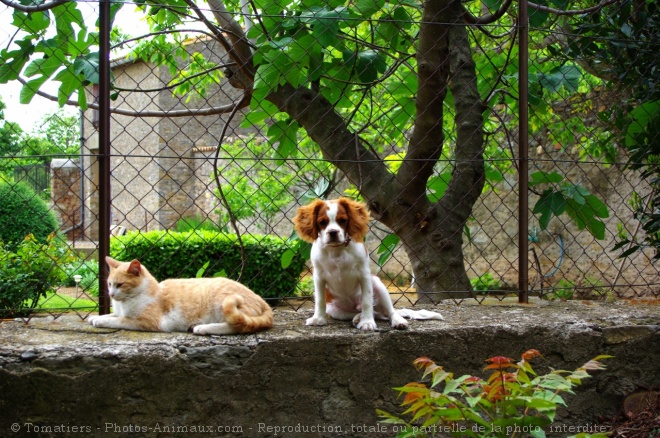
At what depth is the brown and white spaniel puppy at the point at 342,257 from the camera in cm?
323

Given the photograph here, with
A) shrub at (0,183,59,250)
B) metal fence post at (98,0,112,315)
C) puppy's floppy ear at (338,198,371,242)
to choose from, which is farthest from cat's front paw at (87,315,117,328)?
shrub at (0,183,59,250)

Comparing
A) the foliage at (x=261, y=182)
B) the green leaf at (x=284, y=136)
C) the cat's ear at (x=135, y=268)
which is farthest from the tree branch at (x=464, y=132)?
the cat's ear at (x=135, y=268)

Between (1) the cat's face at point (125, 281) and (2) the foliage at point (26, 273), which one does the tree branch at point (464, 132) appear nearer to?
(1) the cat's face at point (125, 281)

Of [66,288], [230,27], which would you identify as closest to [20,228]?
[66,288]

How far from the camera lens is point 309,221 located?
3.30m

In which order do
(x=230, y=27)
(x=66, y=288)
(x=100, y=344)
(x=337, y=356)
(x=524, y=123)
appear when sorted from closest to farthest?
(x=100, y=344), (x=337, y=356), (x=524, y=123), (x=230, y=27), (x=66, y=288)

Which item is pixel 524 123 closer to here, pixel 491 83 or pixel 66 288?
pixel 491 83

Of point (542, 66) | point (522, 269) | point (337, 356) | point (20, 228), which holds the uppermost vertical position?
point (542, 66)

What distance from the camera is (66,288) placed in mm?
10789

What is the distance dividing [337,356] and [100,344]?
108 cm

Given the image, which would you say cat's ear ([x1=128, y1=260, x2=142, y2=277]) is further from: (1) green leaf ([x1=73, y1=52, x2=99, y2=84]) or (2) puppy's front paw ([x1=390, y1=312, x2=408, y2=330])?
(2) puppy's front paw ([x1=390, y1=312, x2=408, y2=330])

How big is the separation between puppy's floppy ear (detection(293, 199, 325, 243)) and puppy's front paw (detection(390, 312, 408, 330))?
1.91ft

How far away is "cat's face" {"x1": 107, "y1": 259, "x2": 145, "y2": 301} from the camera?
3148 mm

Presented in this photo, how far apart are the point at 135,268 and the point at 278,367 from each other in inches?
34.8
